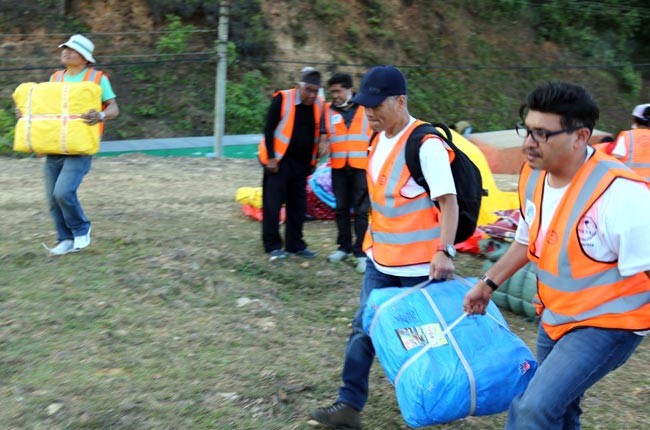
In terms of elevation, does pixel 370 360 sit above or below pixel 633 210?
below

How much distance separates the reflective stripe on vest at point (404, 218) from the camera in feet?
12.8

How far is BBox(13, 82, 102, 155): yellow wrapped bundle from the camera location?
6.38 m

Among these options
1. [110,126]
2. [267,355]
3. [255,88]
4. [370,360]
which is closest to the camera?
[370,360]

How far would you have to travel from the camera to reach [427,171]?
378cm

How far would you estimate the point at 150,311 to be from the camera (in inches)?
227

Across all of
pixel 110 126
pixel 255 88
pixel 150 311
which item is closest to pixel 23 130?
pixel 150 311

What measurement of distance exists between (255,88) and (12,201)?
9.66m

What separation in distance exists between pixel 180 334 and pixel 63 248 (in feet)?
6.89

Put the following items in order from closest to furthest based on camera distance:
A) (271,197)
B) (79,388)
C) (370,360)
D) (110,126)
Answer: (370,360)
(79,388)
(271,197)
(110,126)

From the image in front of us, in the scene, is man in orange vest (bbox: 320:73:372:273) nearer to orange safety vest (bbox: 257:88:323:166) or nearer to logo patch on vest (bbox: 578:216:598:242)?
orange safety vest (bbox: 257:88:323:166)

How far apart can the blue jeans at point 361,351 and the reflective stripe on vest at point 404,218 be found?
12 cm

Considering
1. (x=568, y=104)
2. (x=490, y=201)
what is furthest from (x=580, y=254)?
(x=490, y=201)

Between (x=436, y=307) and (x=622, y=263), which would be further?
(x=436, y=307)

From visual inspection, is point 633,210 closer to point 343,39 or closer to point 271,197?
point 271,197
